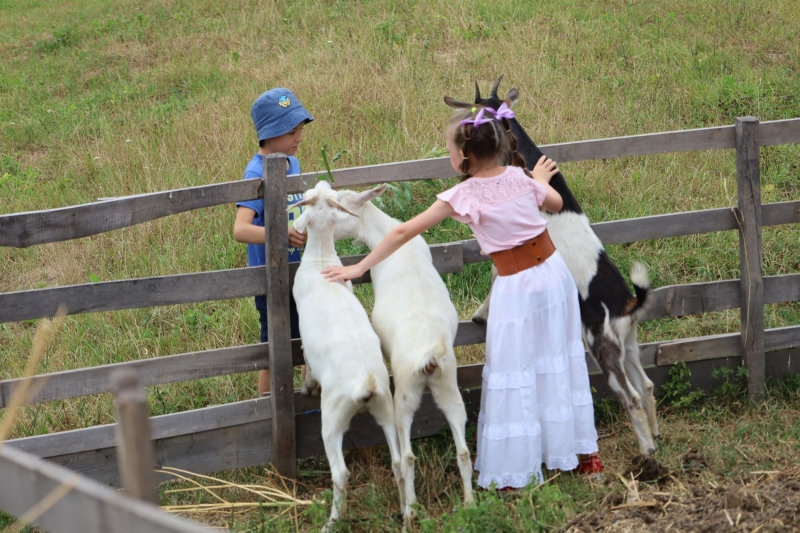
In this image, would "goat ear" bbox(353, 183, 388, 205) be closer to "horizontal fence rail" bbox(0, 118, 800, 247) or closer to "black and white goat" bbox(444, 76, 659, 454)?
"horizontal fence rail" bbox(0, 118, 800, 247)

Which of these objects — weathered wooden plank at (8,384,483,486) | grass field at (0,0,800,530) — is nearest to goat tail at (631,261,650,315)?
grass field at (0,0,800,530)

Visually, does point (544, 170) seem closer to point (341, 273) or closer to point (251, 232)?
point (341, 273)

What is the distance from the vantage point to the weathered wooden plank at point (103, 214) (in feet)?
12.4

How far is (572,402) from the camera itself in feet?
13.9

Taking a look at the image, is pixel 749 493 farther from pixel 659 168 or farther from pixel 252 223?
pixel 659 168

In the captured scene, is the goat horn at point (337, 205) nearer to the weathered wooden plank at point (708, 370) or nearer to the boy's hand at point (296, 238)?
the boy's hand at point (296, 238)

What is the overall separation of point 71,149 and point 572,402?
7174mm

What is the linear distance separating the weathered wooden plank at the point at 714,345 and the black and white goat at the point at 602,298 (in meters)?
0.58

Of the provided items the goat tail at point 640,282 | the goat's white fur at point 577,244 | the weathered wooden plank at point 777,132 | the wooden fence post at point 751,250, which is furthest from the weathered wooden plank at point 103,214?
the weathered wooden plank at point 777,132

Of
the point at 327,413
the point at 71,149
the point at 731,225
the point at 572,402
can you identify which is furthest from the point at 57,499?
the point at 71,149

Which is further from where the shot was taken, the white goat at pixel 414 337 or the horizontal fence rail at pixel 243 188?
the white goat at pixel 414 337

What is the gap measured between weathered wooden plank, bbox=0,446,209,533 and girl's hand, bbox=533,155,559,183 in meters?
3.17

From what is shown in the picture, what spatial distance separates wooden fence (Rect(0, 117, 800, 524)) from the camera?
4.02 meters

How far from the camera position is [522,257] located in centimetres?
408
